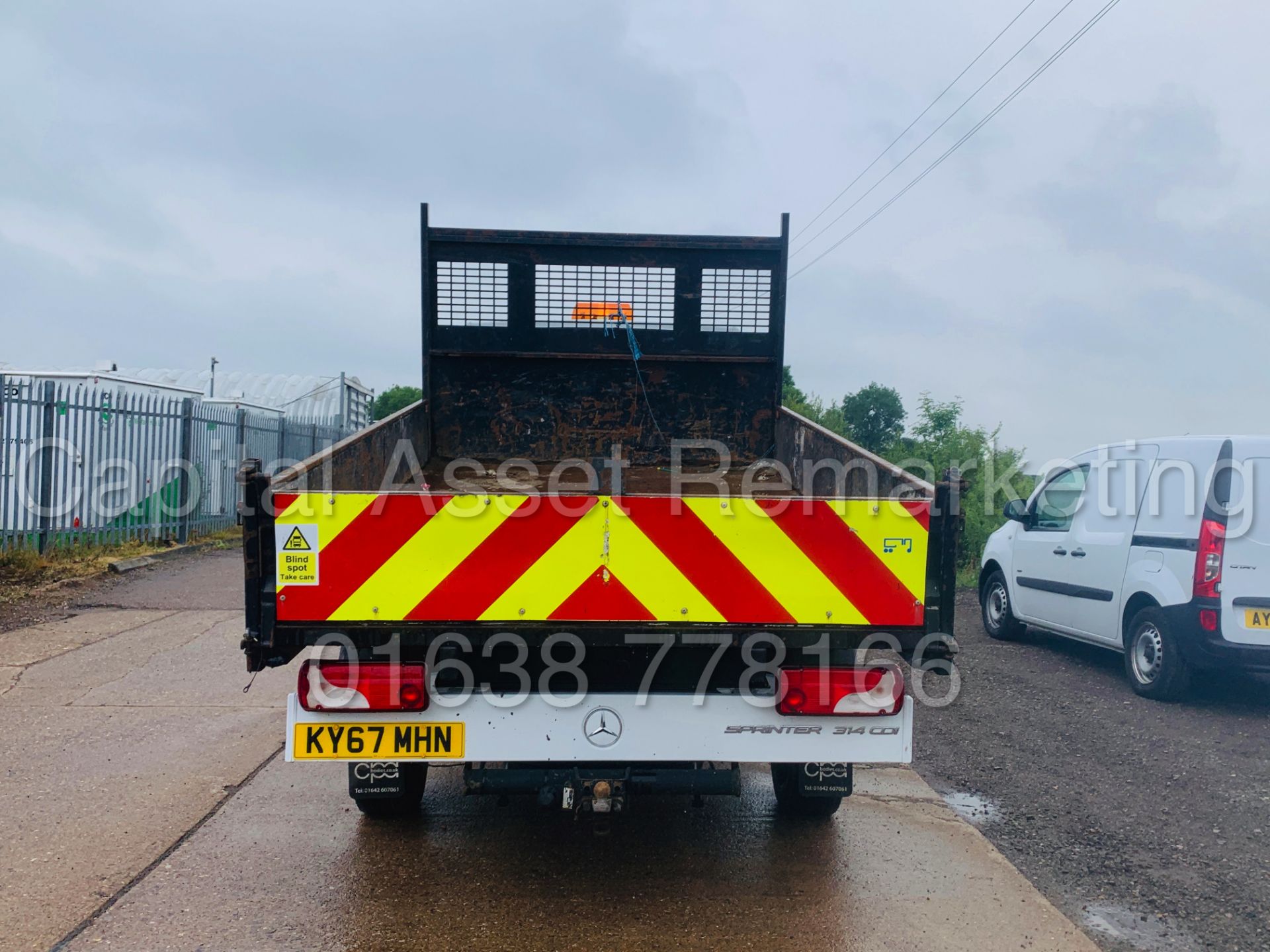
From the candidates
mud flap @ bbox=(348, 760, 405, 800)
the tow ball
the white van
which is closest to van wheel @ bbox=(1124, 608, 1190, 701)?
the white van

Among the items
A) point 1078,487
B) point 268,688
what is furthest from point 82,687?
point 1078,487

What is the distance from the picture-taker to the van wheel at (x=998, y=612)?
8.95 metres

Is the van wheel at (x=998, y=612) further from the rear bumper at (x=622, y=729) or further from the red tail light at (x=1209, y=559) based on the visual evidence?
the rear bumper at (x=622, y=729)

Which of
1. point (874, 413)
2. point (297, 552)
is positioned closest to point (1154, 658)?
point (297, 552)

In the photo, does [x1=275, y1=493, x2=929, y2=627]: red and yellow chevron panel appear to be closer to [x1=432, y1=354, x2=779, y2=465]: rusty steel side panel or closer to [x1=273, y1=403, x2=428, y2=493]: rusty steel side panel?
[x1=273, y1=403, x2=428, y2=493]: rusty steel side panel

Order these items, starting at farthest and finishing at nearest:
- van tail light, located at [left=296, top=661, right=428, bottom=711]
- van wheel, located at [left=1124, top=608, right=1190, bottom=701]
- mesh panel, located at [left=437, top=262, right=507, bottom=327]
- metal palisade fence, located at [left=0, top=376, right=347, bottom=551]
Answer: metal palisade fence, located at [left=0, top=376, right=347, bottom=551] < van wheel, located at [left=1124, top=608, right=1190, bottom=701] < mesh panel, located at [left=437, top=262, right=507, bottom=327] < van tail light, located at [left=296, top=661, right=428, bottom=711]

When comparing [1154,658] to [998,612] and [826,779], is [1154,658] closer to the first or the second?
[998,612]

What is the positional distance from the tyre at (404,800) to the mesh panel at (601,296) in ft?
10.3

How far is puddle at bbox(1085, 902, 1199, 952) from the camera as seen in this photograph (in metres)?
3.41

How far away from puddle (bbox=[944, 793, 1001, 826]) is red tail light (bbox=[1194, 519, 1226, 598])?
2443mm

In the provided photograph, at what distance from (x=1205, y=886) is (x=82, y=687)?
21.2 feet

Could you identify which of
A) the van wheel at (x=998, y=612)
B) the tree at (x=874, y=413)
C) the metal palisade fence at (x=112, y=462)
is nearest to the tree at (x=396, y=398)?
the tree at (x=874, y=413)

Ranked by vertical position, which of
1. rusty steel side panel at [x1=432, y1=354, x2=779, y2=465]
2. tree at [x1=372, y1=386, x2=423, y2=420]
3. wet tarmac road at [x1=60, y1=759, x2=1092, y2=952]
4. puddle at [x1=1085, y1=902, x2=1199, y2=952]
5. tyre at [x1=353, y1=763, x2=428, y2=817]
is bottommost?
Result: puddle at [x1=1085, y1=902, x2=1199, y2=952]

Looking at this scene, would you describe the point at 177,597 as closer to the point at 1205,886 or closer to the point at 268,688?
the point at 268,688
